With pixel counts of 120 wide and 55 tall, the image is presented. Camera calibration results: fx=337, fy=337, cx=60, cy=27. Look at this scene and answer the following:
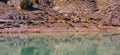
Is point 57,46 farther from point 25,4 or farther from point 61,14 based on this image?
point 25,4

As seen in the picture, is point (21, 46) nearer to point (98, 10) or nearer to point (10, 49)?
point (10, 49)

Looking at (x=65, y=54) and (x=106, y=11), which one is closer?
(x=65, y=54)

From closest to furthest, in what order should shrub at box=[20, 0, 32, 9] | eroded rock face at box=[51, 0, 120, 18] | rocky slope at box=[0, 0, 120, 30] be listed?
rocky slope at box=[0, 0, 120, 30] < shrub at box=[20, 0, 32, 9] < eroded rock face at box=[51, 0, 120, 18]

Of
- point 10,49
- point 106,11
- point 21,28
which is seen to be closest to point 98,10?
point 106,11

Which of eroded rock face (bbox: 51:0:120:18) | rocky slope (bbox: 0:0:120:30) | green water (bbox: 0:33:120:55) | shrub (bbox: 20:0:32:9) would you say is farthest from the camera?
eroded rock face (bbox: 51:0:120:18)

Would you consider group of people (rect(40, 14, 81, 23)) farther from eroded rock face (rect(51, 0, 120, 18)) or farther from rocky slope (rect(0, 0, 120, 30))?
eroded rock face (rect(51, 0, 120, 18))

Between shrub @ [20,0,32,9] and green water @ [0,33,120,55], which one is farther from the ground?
shrub @ [20,0,32,9]

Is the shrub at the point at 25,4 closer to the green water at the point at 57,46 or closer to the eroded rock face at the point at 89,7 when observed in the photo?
the eroded rock face at the point at 89,7

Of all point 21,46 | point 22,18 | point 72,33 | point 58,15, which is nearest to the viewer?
point 21,46

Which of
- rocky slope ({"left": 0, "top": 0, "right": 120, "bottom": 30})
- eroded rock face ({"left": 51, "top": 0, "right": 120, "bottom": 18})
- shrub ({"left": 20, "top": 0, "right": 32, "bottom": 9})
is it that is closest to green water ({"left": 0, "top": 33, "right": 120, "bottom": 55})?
rocky slope ({"left": 0, "top": 0, "right": 120, "bottom": 30})

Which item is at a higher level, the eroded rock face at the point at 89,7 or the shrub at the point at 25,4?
the shrub at the point at 25,4

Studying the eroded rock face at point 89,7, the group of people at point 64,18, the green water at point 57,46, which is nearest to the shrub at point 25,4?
the group of people at point 64,18
